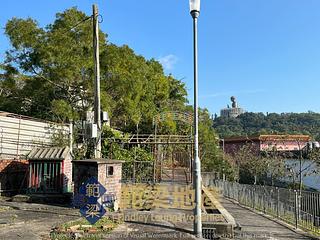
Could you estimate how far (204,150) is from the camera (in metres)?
30.6

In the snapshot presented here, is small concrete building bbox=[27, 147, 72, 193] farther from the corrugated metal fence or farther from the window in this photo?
the corrugated metal fence

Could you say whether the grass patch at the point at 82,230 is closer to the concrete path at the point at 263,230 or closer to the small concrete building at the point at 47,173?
the concrete path at the point at 263,230

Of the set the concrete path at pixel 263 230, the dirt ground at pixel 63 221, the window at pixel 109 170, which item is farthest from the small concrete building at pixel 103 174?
the concrete path at pixel 263 230

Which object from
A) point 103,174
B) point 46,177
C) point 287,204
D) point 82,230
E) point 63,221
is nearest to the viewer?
point 82,230

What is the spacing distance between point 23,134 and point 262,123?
7862cm

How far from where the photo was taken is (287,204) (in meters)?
13.3

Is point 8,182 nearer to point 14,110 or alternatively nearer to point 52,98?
point 52,98

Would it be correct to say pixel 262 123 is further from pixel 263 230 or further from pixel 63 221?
pixel 63 221

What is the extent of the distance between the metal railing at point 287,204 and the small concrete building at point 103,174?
224 inches

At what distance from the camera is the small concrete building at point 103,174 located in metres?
9.98

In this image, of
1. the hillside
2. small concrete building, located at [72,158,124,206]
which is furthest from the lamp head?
the hillside

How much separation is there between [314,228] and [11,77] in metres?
15.0

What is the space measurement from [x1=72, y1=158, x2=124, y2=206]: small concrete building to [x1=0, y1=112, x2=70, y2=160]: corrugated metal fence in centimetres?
518

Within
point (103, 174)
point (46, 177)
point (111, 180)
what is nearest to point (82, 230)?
point (103, 174)
